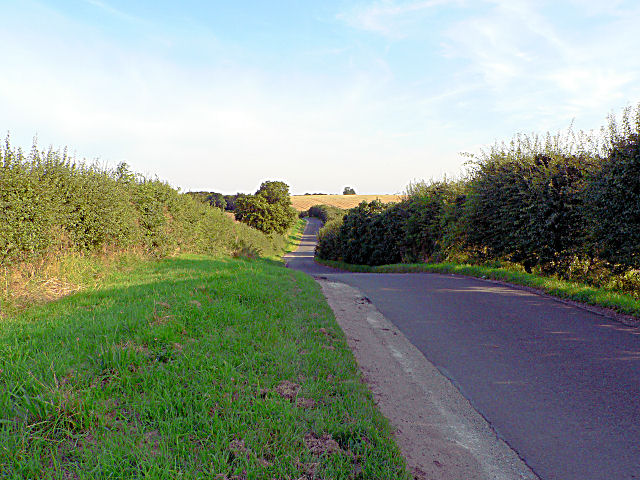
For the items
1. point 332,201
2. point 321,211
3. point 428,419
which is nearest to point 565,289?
point 428,419

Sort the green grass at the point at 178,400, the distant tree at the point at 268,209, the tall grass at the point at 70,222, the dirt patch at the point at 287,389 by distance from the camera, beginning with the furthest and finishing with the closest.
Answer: the distant tree at the point at 268,209 < the tall grass at the point at 70,222 < the dirt patch at the point at 287,389 < the green grass at the point at 178,400

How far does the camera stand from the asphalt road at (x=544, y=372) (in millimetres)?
3386

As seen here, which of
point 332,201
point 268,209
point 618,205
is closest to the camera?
point 618,205

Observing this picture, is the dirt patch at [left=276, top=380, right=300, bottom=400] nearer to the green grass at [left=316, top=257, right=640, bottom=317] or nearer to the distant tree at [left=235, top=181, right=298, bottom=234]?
→ the green grass at [left=316, top=257, right=640, bottom=317]

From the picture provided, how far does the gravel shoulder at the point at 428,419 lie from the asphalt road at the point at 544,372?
0.50ft

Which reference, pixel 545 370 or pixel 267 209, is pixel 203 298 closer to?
pixel 545 370

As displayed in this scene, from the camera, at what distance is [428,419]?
3996mm

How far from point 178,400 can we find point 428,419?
242 centimetres

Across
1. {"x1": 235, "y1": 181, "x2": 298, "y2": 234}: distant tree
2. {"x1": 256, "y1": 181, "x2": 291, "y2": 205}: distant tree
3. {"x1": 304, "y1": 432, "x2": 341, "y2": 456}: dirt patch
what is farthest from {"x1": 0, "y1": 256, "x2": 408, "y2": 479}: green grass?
{"x1": 256, "y1": 181, "x2": 291, "y2": 205}: distant tree

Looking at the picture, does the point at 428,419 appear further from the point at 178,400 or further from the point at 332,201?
the point at 332,201

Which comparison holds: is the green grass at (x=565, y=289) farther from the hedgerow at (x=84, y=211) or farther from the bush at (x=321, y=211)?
the bush at (x=321, y=211)

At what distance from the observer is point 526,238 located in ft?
45.7

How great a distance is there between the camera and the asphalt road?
3386 millimetres

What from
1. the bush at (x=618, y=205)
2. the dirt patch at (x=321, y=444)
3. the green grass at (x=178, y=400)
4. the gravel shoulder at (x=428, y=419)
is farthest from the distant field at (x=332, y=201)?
the dirt patch at (x=321, y=444)
